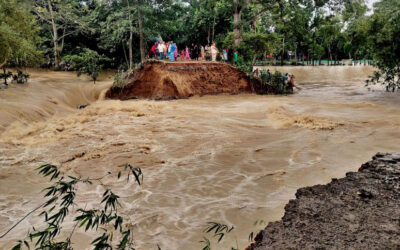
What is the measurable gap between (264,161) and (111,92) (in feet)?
37.6

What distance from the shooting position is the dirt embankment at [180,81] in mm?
14805

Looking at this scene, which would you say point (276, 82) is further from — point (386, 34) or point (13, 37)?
point (13, 37)

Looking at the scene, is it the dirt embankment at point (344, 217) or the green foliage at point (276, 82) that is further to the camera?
the green foliage at point (276, 82)

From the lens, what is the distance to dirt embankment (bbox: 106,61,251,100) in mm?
14805

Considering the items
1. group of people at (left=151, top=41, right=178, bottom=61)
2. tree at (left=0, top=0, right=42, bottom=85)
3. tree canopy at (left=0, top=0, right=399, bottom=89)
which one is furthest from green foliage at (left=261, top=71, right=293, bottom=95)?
tree at (left=0, top=0, right=42, bottom=85)

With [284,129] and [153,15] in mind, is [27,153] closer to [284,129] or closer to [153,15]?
[284,129]

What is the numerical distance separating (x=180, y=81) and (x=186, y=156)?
9.60 metres

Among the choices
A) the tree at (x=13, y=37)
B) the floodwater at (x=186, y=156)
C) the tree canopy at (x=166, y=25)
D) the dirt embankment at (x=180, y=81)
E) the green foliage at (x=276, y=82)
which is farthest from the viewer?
the green foliage at (x=276, y=82)

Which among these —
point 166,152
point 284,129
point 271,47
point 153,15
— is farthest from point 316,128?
point 153,15

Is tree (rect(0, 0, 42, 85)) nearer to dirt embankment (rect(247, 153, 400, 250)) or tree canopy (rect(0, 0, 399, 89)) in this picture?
tree canopy (rect(0, 0, 399, 89))

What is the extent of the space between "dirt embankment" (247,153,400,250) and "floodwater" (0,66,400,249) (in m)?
0.69

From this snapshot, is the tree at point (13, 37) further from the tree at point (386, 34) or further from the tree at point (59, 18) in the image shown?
the tree at point (386, 34)

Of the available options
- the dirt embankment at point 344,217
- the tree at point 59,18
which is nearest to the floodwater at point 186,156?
the dirt embankment at point 344,217

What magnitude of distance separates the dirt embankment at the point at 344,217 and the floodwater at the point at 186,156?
0.69 meters
